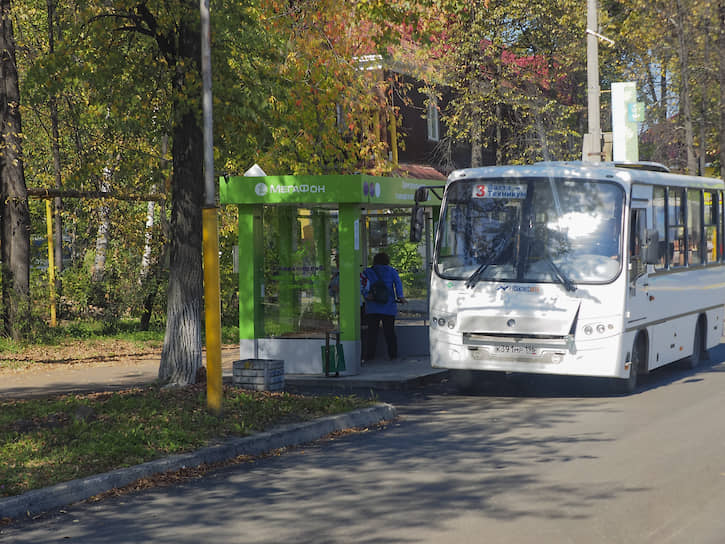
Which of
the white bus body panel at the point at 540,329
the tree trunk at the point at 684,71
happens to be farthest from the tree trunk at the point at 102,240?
the tree trunk at the point at 684,71

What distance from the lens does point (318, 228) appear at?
15.9 meters

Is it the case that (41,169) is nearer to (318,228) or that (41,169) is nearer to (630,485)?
(318,228)

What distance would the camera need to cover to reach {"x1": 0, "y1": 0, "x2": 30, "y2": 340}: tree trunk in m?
19.6

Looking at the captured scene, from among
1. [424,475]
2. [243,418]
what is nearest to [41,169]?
[243,418]

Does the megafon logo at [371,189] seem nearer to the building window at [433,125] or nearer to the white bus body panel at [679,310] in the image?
the white bus body panel at [679,310]

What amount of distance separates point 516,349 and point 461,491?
556 cm

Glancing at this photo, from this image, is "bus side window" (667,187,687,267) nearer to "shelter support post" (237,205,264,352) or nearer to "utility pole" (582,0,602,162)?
"shelter support post" (237,205,264,352)

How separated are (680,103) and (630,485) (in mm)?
31398

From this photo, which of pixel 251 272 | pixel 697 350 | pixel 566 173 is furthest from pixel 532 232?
pixel 697 350

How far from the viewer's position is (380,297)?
16.8 metres

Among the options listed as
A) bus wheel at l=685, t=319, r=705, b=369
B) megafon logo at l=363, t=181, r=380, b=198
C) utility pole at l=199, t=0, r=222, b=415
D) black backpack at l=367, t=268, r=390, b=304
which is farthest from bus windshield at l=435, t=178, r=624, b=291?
bus wheel at l=685, t=319, r=705, b=369

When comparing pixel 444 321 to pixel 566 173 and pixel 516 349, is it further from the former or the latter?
pixel 566 173

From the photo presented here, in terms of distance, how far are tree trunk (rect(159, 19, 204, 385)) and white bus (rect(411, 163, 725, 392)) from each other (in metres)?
3.04

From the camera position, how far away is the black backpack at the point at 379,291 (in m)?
16.8
